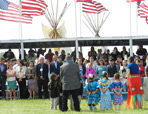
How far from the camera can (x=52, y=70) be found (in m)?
17.3

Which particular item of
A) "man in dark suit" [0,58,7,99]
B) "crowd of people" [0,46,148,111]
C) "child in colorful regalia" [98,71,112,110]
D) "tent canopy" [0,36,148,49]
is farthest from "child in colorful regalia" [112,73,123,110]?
"tent canopy" [0,36,148,49]

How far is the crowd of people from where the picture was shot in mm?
12109

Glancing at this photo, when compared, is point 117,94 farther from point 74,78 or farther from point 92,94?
point 74,78

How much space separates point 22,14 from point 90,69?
6.14 metres

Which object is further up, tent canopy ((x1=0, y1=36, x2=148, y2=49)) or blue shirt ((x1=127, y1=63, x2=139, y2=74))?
tent canopy ((x1=0, y1=36, x2=148, y2=49))

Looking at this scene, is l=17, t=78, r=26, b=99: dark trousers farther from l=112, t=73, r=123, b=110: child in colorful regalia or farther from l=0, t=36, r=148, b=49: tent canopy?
l=112, t=73, r=123, b=110: child in colorful regalia

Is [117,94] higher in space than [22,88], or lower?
higher

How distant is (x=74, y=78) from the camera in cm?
1205

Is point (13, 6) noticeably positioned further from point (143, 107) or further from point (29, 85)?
point (143, 107)

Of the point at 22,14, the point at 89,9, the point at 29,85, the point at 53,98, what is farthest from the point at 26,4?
the point at 53,98

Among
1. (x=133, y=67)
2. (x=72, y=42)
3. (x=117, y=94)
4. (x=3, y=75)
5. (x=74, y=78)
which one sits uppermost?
(x=72, y=42)

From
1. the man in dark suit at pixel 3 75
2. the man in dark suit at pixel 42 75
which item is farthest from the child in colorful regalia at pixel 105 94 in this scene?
the man in dark suit at pixel 3 75

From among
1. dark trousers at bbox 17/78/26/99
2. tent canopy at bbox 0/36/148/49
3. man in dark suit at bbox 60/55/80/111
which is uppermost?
tent canopy at bbox 0/36/148/49

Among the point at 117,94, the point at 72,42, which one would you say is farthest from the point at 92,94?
the point at 72,42
